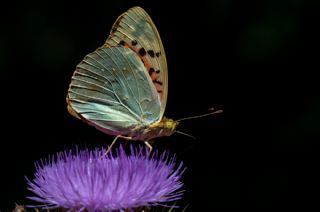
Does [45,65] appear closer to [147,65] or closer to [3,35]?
[3,35]

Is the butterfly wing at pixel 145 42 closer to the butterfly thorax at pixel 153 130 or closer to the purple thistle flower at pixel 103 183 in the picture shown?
the butterfly thorax at pixel 153 130

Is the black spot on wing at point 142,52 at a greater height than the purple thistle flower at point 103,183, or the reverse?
the black spot on wing at point 142,52

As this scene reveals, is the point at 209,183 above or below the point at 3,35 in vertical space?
below

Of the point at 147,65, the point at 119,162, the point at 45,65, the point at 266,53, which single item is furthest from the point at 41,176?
the point at 266,53

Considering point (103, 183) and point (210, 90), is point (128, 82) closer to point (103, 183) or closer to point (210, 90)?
point (103, 183)

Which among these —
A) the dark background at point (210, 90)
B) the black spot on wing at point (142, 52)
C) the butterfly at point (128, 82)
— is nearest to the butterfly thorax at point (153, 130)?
the butterfly at point (128, 82)

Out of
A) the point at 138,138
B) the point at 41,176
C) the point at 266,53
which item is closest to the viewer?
the point at 41,176
